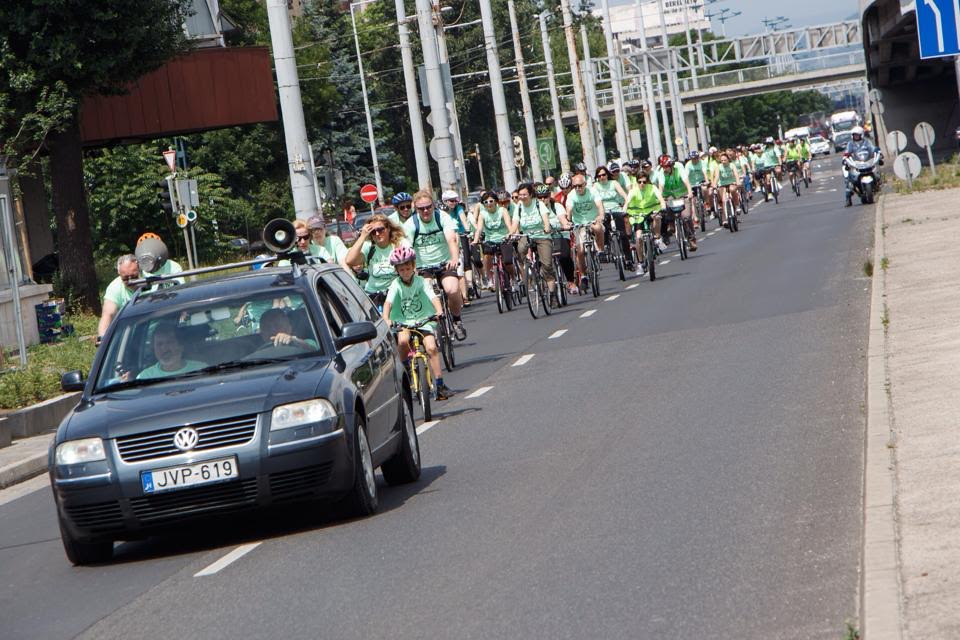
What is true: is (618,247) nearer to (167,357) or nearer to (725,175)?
(725,175)

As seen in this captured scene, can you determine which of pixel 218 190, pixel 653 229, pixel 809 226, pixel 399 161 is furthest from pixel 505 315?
pixel 399 161

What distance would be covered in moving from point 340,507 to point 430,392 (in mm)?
6125

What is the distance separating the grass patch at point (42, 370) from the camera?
19811 millimetres

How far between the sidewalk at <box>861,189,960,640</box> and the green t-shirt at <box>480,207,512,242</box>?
7755mm

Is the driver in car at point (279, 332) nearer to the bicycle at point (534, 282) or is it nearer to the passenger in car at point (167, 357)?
→ the passenger in car at point (167, 357)

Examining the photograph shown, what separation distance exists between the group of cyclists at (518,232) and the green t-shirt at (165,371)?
4.84m

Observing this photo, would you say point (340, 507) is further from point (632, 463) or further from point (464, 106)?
point (464, 106)

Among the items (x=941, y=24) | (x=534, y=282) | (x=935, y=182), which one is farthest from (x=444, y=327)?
(x=935, y=182)

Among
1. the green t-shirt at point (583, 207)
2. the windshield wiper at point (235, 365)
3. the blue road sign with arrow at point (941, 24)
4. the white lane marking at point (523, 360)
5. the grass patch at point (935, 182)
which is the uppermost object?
the blue road sign with arrow at point (941, 24)

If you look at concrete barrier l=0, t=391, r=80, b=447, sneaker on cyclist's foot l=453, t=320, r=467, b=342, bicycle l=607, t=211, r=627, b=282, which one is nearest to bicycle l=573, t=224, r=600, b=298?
bicycle l=607, t=211, r=627, b=282

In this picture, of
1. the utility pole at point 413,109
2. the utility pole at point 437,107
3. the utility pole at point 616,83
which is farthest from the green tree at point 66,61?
the utility pole at point 616,83

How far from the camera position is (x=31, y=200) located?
4831cm

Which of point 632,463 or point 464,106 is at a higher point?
point 464,106

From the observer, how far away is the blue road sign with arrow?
14250 mm
